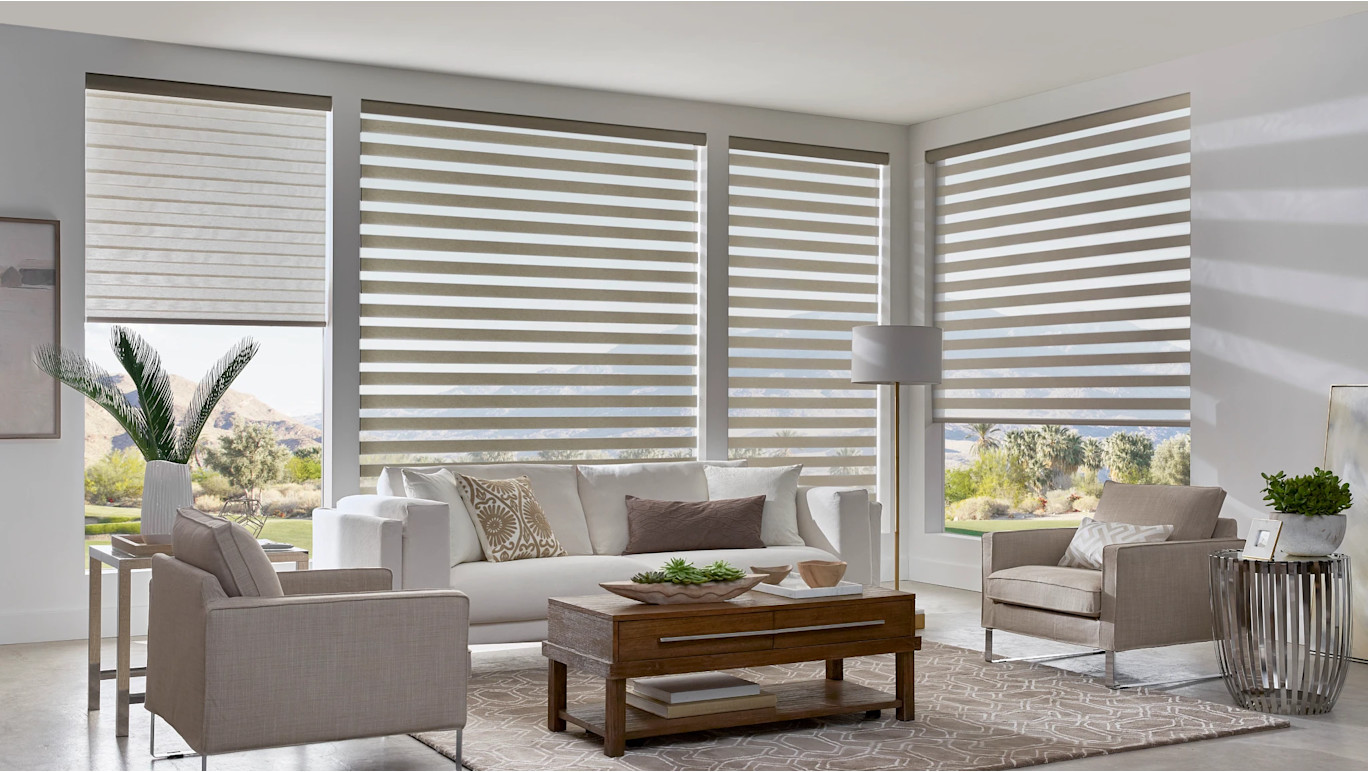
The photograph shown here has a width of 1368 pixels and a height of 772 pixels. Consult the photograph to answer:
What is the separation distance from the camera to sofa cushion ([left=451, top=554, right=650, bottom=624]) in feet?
16.8

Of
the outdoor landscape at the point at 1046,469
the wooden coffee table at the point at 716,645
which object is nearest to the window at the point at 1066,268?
the wooden coffee table at the point at 716,645

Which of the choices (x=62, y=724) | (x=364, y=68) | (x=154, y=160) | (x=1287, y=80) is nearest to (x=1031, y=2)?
(x=1287, y=80)

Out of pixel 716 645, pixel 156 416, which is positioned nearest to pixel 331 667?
pixel 716 645

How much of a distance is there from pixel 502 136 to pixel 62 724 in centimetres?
384

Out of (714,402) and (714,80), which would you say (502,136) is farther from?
(714,402)

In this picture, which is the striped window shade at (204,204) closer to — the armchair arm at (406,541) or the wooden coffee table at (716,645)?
the armchair arm at (406,541)

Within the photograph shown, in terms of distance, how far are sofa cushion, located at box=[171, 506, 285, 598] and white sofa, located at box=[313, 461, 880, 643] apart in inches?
53.8

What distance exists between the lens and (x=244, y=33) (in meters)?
5.89

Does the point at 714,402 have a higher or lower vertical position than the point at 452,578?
higher

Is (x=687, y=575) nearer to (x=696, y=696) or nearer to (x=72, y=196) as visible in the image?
(x=696, y=696)

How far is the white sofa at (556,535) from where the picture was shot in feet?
16.2

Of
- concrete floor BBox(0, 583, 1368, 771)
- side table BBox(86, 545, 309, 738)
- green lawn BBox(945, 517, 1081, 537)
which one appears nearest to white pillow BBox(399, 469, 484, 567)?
side table BBox(86, 545, 309, 738)

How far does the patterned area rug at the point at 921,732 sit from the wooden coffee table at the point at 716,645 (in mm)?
72

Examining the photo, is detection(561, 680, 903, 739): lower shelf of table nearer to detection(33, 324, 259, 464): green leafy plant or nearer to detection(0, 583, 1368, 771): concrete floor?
detection(0, 583, 1368, 771): concrete floor
